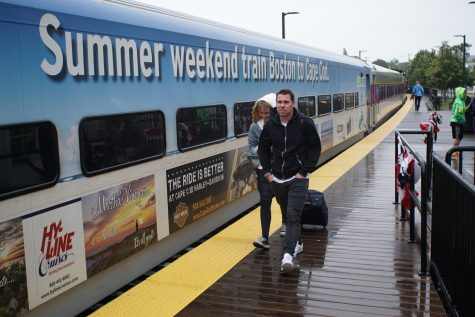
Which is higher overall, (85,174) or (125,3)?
(125,3)

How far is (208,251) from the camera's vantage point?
578 cm

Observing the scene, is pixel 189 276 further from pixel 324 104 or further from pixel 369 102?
pixel 369 102

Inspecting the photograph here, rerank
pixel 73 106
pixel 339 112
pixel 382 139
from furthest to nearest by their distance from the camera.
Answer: pixel 382 139 < pixel 339 112 < pixel 73 106

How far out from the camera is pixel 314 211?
647 centimetres

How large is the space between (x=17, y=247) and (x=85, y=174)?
0.92 m

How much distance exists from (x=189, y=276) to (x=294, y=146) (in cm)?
151

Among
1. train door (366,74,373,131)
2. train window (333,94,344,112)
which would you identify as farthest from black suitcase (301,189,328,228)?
train door (366,74,373,131)

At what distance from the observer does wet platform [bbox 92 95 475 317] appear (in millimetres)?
4289

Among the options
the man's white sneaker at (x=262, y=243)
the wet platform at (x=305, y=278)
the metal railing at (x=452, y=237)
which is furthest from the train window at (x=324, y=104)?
the metal railing at (x=452, y=237)

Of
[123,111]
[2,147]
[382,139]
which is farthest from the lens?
[382,139]

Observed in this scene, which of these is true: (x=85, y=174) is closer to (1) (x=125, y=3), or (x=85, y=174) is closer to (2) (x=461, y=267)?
(1) (x=125, y=3)

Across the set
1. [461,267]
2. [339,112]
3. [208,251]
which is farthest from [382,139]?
[461,267]

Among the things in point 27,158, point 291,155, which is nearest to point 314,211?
point 291,155

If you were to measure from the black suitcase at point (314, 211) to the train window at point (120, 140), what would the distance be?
1884 mm
